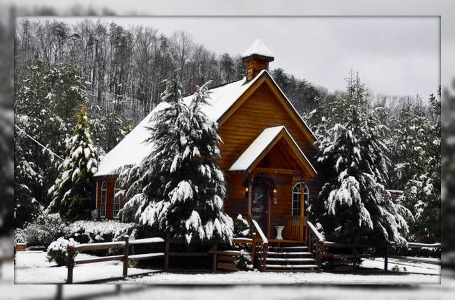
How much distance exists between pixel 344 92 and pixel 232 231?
9341 millimetres

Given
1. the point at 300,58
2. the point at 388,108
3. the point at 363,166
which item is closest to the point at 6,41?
the point at 300,58

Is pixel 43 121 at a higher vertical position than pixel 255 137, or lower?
higher

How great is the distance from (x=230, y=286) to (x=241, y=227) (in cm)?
480

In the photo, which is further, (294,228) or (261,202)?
(261,202)

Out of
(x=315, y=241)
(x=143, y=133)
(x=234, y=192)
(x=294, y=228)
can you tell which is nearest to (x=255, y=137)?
(x=234, y=192)

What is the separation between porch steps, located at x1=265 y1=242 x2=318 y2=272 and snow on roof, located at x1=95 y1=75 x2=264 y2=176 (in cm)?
496

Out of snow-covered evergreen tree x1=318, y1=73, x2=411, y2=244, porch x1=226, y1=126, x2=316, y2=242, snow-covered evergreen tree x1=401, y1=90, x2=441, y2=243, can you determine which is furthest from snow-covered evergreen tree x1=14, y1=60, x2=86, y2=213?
snow-covered evergreen tree x1=401, y1=90, x2=441, y2=243

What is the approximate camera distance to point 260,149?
20.4 m

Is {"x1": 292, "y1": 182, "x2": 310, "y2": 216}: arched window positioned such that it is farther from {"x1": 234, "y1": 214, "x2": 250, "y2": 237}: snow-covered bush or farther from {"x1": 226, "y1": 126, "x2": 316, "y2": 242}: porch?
{"x1": 234, "y1": 214, "x2": 250, "y2": 237}: snow-covered bush

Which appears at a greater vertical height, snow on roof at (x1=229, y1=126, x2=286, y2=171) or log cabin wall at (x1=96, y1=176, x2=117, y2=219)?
snow on roof at (x1=229, y1=126, x2=286, y2=171)

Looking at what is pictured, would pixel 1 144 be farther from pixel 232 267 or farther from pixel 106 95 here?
pixel 106 95

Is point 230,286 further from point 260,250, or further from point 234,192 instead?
point 234,192

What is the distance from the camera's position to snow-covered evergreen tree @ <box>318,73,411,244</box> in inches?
808

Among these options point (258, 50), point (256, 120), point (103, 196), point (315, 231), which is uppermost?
point (258, 50)
